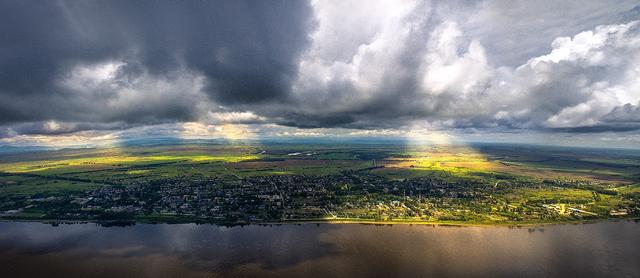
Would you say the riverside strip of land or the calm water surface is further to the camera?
the riverside strip of land

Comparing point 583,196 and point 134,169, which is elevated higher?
point 134,169

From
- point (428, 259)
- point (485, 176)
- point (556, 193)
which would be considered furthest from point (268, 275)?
point (485, 176)

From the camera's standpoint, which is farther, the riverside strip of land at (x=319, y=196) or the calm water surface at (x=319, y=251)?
the riverside strip of land at (x=319, y=196)

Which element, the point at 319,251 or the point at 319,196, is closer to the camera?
the point at 319,251

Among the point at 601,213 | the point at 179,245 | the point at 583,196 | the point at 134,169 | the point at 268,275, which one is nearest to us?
the point at 268,275

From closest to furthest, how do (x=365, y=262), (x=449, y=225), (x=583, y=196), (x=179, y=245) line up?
1. (x=365, y=262)
2. (x=179, y=245)
3. (x=449, y=225)
4. (x=583, y=196)

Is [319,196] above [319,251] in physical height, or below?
above

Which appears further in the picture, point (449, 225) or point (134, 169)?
point (134, 169)

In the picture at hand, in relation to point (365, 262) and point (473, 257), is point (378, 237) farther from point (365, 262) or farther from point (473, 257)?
point (473, 257)
